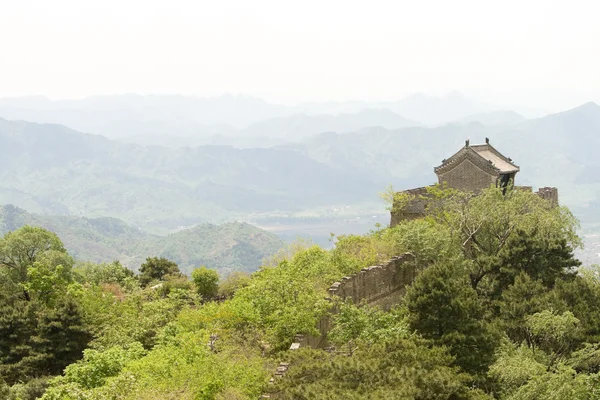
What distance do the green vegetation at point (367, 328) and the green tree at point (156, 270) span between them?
56.3 ft

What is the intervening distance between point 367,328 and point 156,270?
40085mm

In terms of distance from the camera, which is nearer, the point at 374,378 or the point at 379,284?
the point at 374,378

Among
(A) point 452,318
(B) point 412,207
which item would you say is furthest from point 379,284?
(B) point 412,207

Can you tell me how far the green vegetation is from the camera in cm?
1814

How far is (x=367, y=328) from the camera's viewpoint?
74.4 ft

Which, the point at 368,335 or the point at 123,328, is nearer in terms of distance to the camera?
the point at 368,335

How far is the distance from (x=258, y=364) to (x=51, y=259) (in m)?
25.2

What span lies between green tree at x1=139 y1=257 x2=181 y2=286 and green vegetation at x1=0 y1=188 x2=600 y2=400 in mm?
17171

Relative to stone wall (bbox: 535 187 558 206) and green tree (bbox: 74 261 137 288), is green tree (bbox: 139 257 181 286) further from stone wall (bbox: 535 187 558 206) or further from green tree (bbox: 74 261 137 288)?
stone wall (bbox: 535 187 558 206)

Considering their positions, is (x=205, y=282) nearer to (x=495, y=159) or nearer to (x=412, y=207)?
(x=412, y=207)

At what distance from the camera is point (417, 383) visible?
16375 millimetres

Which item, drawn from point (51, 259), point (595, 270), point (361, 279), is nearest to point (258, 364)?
point (361, 279)

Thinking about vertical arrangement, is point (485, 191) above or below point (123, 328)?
above

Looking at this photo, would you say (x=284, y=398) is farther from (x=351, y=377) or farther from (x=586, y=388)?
(x=586, y=388)
